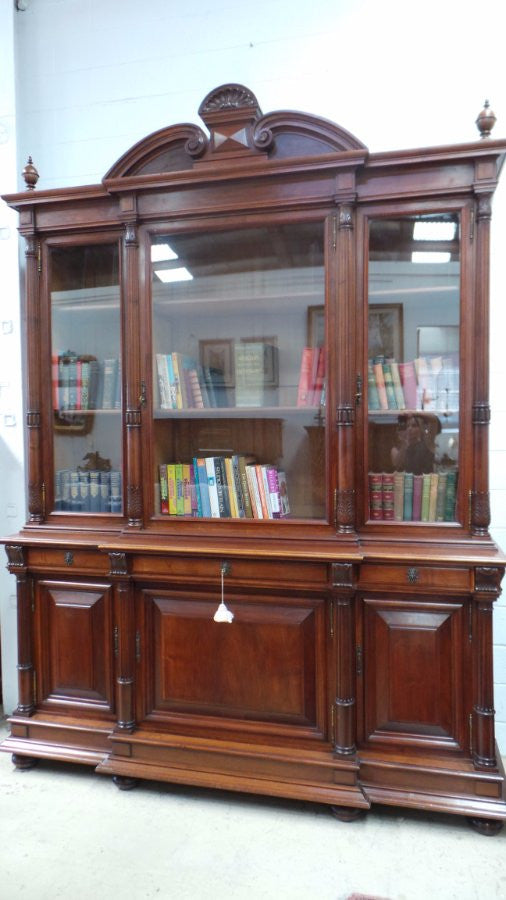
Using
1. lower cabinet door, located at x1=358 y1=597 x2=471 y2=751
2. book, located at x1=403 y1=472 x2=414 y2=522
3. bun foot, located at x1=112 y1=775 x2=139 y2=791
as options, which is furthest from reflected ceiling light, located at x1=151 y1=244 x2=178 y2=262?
bun foot, located at x1=112 y1=775 x2=139 y2=791

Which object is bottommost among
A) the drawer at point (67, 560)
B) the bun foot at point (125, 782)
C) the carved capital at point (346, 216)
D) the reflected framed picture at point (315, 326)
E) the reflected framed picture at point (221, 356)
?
the bun foot at point (125, 782)

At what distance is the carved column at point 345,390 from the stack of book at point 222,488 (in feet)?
0.90

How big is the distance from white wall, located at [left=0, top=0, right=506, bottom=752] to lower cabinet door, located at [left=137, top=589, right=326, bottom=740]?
0.87 m

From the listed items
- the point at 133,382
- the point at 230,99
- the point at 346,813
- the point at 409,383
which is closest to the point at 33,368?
the point at 133,382

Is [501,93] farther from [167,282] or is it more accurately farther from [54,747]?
[54,747]

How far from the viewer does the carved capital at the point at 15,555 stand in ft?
7.16

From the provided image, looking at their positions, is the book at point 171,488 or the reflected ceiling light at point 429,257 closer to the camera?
the reflected ceiling light at point 429,257

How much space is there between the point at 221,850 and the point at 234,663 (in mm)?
557

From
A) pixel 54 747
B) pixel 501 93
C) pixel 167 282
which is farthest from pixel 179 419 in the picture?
pixel 501 93

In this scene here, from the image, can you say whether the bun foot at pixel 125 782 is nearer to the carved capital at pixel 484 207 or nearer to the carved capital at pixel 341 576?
the carved capital at pixel 341 576

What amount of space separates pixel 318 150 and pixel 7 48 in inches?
68.6

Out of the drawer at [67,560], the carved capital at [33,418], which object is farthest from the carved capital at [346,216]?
the drawer at [67,560]

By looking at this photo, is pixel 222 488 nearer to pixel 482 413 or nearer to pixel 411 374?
pixel 411 374

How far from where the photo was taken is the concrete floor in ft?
5.24
